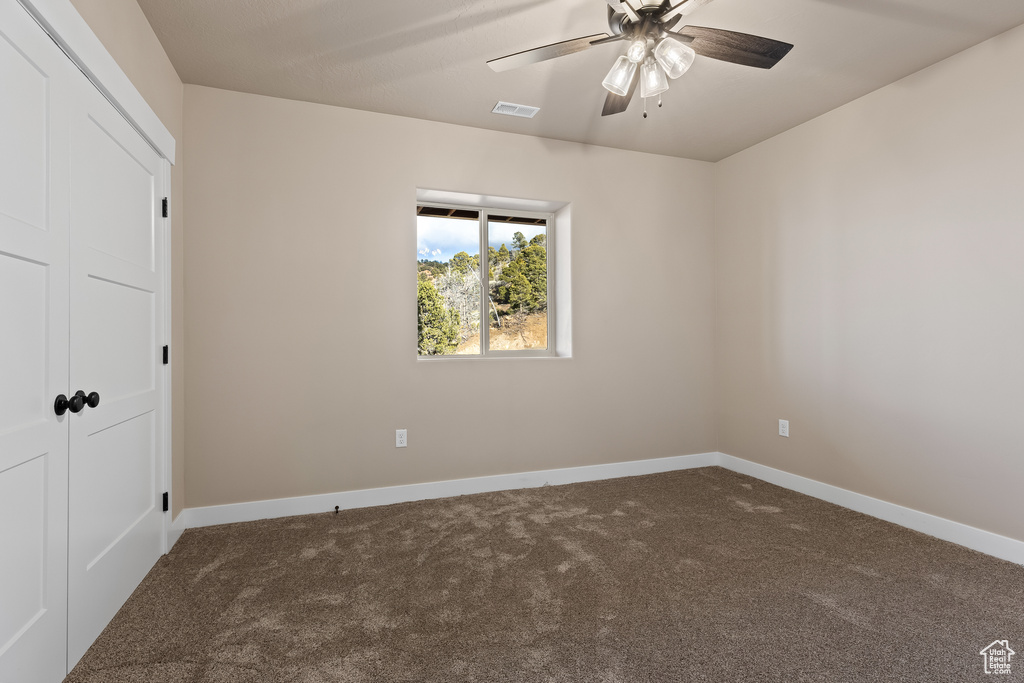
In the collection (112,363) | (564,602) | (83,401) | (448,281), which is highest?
(448,281)

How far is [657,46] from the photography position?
1.97 metres

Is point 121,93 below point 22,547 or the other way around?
the other way around

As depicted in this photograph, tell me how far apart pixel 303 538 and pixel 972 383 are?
3.54 meters

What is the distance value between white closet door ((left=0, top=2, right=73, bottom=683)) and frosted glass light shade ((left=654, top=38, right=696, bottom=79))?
2010mm

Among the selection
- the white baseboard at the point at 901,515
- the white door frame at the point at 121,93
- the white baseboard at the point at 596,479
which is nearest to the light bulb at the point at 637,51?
the white door frame at the point at 121,93

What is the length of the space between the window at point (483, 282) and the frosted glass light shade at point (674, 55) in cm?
196

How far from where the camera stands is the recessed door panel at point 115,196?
68.7 inches

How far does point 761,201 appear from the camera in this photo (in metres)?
3.78

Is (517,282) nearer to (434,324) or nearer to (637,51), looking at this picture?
(434,324)

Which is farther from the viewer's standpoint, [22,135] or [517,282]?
[517,282]

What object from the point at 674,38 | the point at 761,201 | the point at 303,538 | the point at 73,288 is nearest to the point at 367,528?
the point at 303,538

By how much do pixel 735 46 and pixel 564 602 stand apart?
88.3 inches

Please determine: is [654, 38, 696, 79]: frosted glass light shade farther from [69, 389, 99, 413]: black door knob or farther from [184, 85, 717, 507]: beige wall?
[69, 389, 99, 413]: black door knob

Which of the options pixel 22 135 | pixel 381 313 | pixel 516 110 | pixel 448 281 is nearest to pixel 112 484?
pixel 22 135
